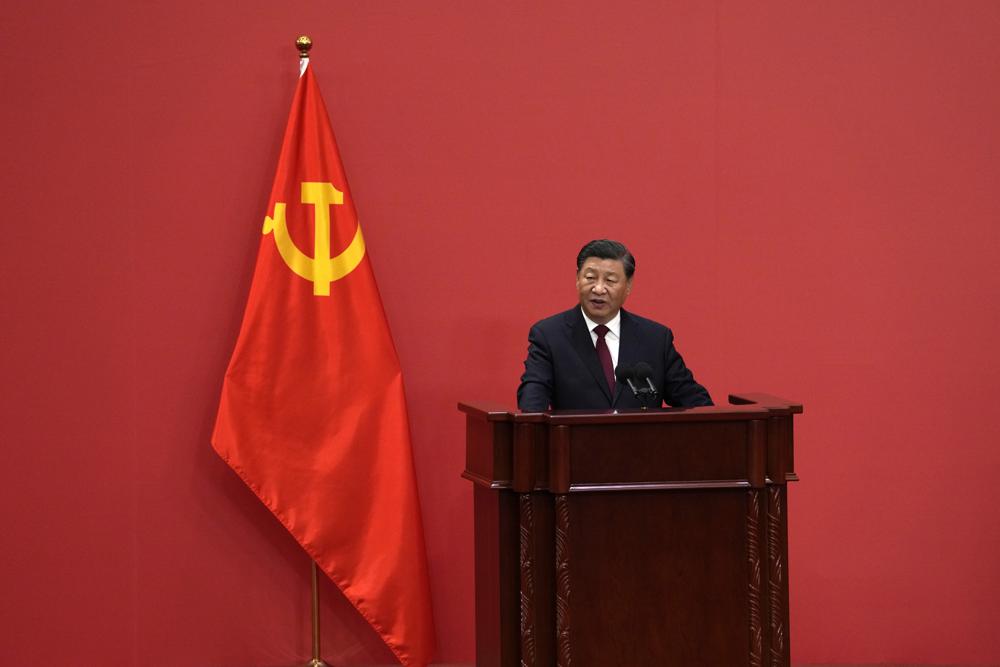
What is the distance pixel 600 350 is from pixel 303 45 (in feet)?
5.75

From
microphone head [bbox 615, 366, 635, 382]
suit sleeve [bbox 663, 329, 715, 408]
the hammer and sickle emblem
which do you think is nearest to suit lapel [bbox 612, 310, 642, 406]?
suit sleeve [bbox 663, 329, 715, 408]

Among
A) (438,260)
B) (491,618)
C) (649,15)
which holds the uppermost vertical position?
(649,15)

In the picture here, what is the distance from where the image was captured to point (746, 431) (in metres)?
2.95

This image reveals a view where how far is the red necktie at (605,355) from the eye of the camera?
3487mm

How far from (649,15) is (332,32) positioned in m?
1.25

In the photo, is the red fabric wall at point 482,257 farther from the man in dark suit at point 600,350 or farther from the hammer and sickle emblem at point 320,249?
the man in dark suit at point 600,350

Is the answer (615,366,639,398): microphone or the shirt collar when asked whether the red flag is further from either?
(615,366,639,398): microphone

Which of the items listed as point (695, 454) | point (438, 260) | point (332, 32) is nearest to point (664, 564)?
point (695, 454)

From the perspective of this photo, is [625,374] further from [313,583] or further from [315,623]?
[315,623]

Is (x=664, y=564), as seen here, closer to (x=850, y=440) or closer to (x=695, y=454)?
(x=695, y=454)

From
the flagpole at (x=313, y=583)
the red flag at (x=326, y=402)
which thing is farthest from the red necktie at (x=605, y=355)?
the flagpole at (x=313, y=583)

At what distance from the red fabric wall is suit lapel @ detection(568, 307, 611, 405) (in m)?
1.06

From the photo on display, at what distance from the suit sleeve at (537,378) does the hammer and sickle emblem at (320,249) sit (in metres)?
1.04

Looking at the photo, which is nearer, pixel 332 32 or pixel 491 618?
pixel 491 618
